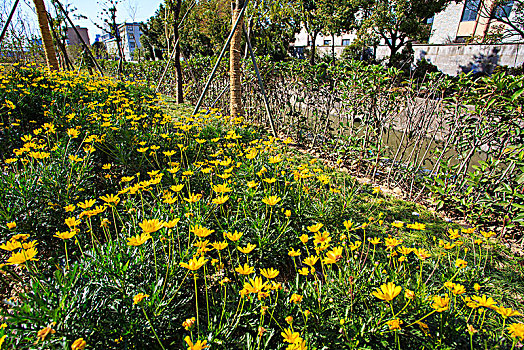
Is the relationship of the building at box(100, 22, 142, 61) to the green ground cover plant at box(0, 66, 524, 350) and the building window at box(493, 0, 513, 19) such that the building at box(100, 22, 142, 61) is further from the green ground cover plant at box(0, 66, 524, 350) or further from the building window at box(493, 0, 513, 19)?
the building window at box(493, 0, 513, 19)

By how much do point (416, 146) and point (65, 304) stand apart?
3.73 metres

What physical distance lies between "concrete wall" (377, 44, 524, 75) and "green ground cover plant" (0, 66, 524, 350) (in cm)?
1584

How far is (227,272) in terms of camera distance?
1.92 metres

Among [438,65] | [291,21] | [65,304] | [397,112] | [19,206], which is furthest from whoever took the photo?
[291,21]

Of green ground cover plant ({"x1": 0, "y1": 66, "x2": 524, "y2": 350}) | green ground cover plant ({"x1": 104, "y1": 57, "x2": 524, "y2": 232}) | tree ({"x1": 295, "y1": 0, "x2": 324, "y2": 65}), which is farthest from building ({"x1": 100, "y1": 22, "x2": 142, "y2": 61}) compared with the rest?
green ground cover plant ({"x1": 0, "y1": 66, "x2": 524, "y2": 350})

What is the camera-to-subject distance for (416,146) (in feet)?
11.5

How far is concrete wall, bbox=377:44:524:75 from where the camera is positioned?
13.5 meters

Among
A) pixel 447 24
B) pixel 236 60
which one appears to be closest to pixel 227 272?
pixel 236 60

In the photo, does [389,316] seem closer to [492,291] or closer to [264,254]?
[264,254]

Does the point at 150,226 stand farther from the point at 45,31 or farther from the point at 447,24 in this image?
the point at 447,24

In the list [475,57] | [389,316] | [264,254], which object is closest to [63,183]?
[264,254]

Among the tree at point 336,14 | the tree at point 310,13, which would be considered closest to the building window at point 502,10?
the tree at point 336,14

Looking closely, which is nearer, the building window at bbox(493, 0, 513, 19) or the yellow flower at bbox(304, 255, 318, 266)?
the yellow flower at bbox(304, 255, 318, 266)

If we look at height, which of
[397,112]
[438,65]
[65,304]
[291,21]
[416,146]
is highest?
[291,21]
